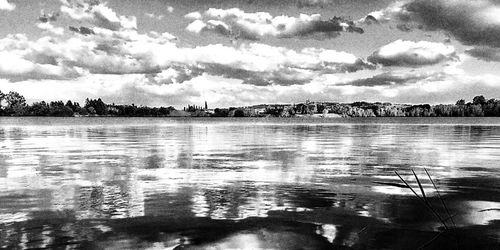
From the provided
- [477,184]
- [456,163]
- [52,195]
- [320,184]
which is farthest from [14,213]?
[456,163]

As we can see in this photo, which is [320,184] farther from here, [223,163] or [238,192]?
[223,163]

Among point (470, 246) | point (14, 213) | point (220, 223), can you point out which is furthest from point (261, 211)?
point (14, 213)

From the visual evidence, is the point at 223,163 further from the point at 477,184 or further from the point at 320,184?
the point at 477,184

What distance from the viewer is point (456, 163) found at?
2714 centimetres

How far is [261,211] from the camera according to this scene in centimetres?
1344

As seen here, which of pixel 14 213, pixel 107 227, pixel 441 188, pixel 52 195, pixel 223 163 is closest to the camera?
pixel 107 227

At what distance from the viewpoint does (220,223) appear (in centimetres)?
1188

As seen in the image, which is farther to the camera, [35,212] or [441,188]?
[441,188]

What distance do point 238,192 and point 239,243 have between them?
6.58 m

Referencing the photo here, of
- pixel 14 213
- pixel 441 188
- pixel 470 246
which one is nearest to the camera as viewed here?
pixel 470 246

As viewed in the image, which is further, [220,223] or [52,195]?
[52,195]

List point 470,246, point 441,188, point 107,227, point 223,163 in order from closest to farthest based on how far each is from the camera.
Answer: point 470,246, point 107,227, point 441,188, point 223,163

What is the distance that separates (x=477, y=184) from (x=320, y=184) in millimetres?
6231

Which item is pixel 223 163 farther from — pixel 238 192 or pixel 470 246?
pixel 470 246
